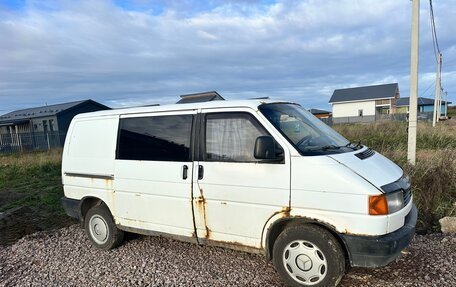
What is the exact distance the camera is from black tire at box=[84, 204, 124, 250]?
4965mm

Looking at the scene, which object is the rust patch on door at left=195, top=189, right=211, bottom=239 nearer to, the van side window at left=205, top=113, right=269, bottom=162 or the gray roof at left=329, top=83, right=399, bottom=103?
the van side window at left=205, top=113, right=269, bottom=162

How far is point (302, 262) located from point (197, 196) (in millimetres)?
1416

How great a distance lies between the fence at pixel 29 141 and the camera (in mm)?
25891

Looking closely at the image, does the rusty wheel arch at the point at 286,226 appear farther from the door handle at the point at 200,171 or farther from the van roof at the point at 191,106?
the van roof at the point at 191,106

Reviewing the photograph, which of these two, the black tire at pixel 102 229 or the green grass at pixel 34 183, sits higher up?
the black tire at pixel 102 229

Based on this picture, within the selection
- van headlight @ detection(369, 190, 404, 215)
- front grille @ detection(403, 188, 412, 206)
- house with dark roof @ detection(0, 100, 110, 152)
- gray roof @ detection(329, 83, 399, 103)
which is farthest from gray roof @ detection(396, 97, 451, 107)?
van headlight @ detection(369, 190, 404, 215)

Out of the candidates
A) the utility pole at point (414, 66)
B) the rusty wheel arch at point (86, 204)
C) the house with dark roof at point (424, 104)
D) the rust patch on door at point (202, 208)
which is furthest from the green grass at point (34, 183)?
the house with dark roof at point (424, 104)

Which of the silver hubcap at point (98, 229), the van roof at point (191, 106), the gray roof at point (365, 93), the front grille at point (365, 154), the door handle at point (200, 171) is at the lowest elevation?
the silver hubcap at point (98, 229)

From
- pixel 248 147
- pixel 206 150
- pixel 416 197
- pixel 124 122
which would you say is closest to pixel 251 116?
pixel 248 147

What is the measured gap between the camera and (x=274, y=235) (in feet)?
12.2

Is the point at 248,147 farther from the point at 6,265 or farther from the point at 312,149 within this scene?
the point at 6,265

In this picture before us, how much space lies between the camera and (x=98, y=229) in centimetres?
512

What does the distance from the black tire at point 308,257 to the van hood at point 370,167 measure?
0.71 metres

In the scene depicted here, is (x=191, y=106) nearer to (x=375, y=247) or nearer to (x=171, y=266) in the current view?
(x=171, y=266)
